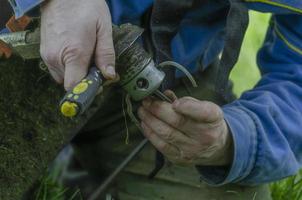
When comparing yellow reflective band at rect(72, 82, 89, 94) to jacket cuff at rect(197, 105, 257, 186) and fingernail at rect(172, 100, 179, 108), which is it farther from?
jacket cuff at rect(197, 105, 257, 186)

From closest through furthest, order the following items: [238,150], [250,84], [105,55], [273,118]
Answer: [105,55]
[238,150]
[273,118]
[250,84]

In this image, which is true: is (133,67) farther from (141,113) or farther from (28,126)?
(28,126)

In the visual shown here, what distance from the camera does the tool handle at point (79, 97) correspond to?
1.20m

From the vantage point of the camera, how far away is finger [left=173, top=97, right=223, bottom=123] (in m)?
1.41

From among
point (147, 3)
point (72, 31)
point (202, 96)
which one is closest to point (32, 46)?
point (72, 31)

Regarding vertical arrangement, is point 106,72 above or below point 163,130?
above

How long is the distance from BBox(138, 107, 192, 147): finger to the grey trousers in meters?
0.44

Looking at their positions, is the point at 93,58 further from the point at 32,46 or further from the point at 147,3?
the point at 147,3

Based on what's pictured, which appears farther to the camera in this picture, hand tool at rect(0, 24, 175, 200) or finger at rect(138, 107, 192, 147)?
finger at rect(138, 107, 192, 147)

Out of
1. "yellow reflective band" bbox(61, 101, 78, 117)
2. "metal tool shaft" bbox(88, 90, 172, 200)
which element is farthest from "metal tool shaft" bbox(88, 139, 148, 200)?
"yellow reflective band" bbox(61, 101, 78, 117)

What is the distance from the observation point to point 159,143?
156 centimetres

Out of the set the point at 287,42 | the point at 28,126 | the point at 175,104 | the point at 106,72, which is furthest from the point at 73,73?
the point at 287,42

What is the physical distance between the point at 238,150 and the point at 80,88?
578 millimetres

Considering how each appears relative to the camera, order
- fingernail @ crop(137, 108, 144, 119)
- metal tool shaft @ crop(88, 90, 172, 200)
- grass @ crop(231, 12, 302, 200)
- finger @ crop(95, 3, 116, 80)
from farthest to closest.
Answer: grass @ crop(231, 12, 302, 200), metal tool shaft @ crop(88, 90, 172, 200), fingernail @ crop(137, 108, 144, 119), finger @ crop(95, 3, 116, 80)
